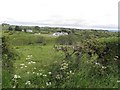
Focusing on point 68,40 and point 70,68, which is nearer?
point 70,68

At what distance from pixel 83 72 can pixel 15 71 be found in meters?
2.26

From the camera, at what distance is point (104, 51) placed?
34.9ft

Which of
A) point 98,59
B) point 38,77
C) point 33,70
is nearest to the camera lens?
point 38,77

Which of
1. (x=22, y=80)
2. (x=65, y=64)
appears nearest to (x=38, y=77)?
(x=22, y=80)

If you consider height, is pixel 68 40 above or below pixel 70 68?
above

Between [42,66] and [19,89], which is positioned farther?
[42,66]

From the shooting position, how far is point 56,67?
9.66 metres

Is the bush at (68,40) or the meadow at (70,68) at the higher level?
the bush at (68,40)

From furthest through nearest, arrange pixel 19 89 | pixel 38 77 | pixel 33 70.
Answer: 1. pixel 33 70
2. pixel 38 77
3. pixel 19 89

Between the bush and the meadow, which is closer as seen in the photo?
the meadow

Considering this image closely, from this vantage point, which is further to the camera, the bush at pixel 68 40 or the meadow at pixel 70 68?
the bush at pixel 68 40

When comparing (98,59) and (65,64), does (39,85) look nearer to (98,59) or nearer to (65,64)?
(65,64)

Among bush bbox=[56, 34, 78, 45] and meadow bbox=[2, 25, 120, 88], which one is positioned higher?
bush bbox=[56, 34, 78, 45]

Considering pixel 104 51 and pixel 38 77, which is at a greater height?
pixel 104 51
